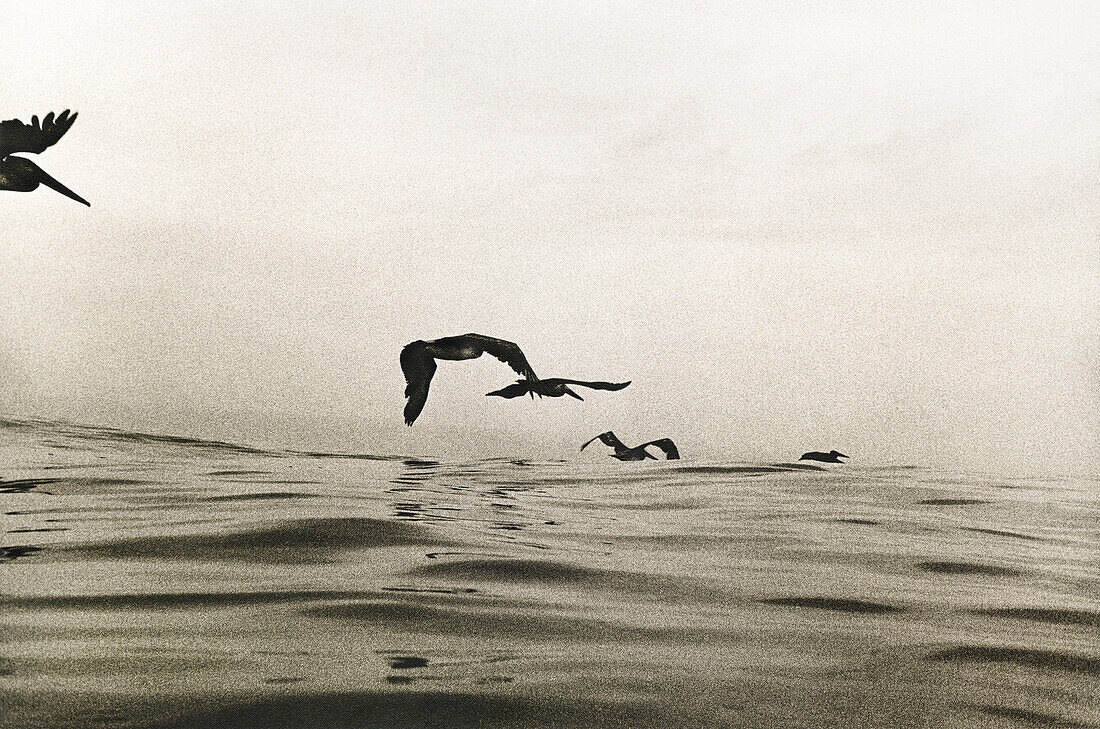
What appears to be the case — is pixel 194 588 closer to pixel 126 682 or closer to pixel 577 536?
pixel 126 682

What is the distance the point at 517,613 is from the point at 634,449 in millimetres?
3531

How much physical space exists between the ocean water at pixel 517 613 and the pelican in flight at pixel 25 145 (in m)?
1.49

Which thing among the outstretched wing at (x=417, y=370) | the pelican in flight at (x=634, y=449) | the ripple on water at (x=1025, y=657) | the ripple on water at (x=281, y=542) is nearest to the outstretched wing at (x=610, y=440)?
the pelican in flight at (x=634, y=449)

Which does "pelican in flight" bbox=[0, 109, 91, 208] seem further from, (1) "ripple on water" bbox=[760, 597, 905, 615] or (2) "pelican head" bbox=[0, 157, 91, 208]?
(1) "ripple on water" bbox=[760, 597, 905, 615]

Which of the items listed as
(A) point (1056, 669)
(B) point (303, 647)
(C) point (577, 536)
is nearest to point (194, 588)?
(B) point (303, 647)

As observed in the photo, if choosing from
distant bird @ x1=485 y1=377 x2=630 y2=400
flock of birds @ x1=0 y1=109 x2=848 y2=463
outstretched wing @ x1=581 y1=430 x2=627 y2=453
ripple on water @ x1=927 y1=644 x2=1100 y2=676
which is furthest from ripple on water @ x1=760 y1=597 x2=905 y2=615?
outstretched wing @ x1=581 y1=430 x2=627 y2=453

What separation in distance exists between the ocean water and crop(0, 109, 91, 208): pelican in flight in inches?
58.5

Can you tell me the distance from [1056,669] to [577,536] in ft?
3.63

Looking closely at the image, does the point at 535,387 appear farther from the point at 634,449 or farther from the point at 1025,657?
the point at 1025,657

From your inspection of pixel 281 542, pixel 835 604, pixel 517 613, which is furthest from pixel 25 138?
pixel 835 604

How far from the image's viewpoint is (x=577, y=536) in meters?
2.11

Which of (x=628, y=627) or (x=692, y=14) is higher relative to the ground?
(x=692, y=14)

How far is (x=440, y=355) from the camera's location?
11.6 feet

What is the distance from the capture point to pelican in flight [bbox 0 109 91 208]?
3338mm
